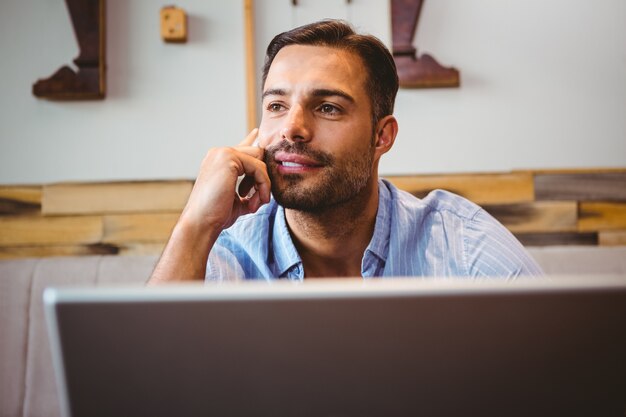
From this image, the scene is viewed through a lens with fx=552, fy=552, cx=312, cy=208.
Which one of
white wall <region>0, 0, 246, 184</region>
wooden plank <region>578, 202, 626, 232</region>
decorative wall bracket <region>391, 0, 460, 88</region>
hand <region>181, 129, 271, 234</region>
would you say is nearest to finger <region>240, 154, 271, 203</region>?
hand <region>181, 129, 271, 234</region>

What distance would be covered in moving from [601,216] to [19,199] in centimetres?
205

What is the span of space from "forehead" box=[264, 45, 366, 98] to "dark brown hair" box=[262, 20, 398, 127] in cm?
2

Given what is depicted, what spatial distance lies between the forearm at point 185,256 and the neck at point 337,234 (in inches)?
11.5

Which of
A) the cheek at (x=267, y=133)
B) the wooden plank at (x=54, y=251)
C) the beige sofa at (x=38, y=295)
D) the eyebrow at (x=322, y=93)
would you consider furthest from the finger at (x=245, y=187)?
the wooden plank at (x=54, y=251)

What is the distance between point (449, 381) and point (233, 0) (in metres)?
1.80

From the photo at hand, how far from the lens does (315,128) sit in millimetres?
1336

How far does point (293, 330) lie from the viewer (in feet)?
1.41

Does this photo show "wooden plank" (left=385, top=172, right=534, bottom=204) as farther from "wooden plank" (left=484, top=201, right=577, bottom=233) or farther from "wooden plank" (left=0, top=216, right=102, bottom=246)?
"wooden plank" (left=0, top=216, right=102, bottom=246)

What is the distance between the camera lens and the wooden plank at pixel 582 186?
1936mm

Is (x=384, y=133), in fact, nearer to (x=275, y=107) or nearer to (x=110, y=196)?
(x=275, y=107)

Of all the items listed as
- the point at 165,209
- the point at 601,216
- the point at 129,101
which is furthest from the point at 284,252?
the point at 601,216

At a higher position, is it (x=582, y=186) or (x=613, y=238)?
(x=582, y=186)

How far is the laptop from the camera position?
0.42 meters

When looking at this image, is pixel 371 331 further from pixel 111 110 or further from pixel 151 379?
pixel 111 110
